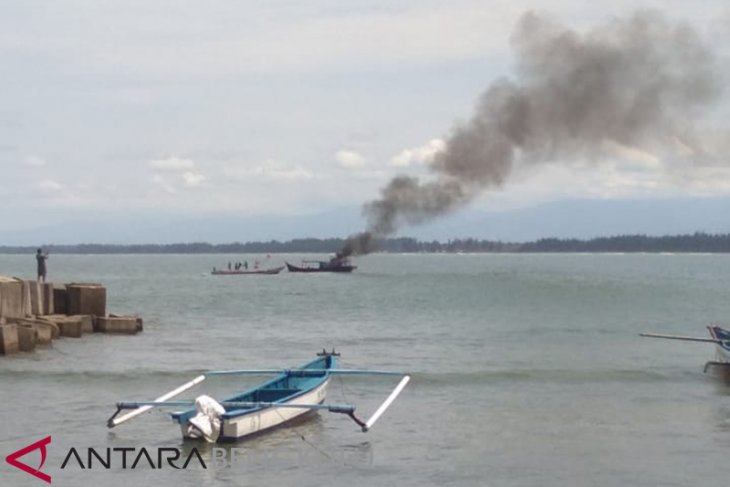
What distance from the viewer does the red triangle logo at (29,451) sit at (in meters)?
22.1

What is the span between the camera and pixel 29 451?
2423cm

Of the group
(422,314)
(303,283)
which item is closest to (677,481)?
(422,314)

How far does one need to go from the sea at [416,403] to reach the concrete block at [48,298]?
3.06 m

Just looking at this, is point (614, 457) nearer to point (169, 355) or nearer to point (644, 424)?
point (644, 424)

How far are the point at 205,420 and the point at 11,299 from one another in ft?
72.4

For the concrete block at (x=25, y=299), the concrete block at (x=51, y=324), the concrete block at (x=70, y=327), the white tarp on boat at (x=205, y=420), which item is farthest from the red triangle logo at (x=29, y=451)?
the concrete block at (x=70, y=327)

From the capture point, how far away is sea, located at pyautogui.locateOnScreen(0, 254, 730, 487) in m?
22.7

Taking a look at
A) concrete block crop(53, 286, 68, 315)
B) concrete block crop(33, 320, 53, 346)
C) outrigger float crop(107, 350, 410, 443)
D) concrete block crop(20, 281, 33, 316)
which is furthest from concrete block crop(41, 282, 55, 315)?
outrigger float crop(107, 350, 410, 443)

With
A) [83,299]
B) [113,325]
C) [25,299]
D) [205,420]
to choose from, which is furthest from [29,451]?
[83,299]

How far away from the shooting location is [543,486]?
71.6 feet

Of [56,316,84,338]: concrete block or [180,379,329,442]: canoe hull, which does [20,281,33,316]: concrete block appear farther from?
[180,379,329,442]: canoe hull

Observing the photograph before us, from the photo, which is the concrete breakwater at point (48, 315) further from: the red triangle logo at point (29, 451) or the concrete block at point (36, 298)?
the red triangle logo at point (29, 451)

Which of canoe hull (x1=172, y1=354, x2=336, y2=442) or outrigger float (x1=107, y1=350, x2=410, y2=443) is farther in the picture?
canoe hull (x1=172, y1=354, x2=336, y2=442)

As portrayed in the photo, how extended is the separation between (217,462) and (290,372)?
19.9 ft
